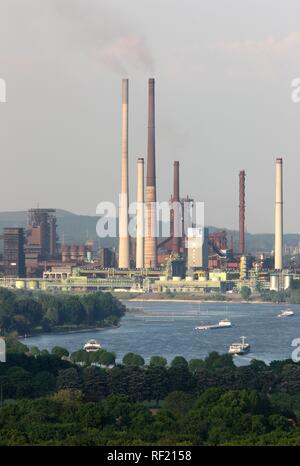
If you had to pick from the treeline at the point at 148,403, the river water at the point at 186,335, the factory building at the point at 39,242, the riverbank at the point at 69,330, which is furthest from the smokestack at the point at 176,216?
the treeline at the point at 148,403

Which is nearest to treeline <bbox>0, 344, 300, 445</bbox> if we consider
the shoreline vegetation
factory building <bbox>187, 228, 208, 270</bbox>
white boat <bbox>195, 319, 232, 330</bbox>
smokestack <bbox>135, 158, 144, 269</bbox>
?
white boat <bbox>195, 319, 232, 330</bbox>

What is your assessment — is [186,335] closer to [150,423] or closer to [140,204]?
[150,423]

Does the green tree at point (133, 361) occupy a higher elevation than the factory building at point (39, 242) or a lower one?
lower

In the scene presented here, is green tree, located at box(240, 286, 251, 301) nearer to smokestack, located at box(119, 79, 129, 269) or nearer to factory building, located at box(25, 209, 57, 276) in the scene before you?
smokestack, located at box(119, 79, 129, 269)

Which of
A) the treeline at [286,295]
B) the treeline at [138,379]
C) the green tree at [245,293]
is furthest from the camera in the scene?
the green tree at [245,293]

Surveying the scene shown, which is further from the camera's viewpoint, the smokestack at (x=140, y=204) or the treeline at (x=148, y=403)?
the smokestack at (x=140, y=204)

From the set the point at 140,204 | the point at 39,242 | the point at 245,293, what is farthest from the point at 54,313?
the point at 39,242

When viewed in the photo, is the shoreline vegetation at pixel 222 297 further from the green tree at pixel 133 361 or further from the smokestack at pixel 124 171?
the green tree at pixel 133 361
